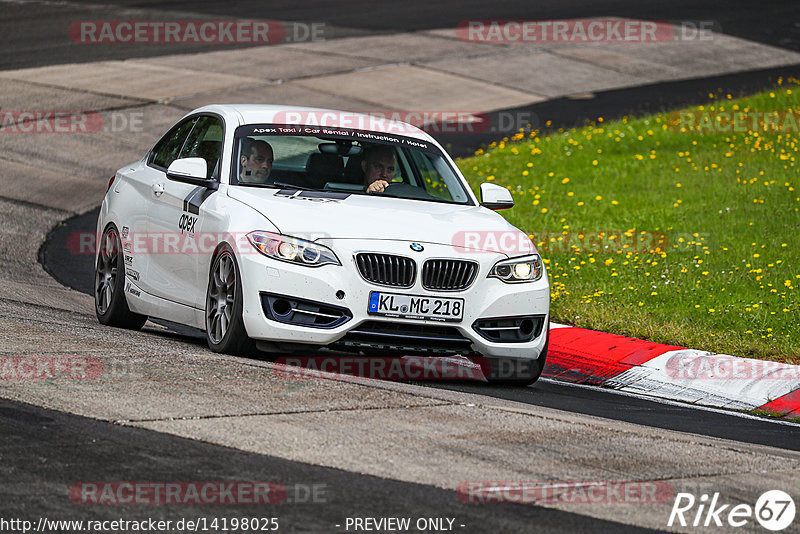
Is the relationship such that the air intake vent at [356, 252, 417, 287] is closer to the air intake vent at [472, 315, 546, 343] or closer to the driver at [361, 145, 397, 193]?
the air intake vent at [472, 315, 546, 343]

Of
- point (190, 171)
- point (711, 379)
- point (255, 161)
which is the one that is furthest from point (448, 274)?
A: point (711, 379)

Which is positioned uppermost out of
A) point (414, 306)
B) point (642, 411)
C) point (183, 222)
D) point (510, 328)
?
point (183, 222)

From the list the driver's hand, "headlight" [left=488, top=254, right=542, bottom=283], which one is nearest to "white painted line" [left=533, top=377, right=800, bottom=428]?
"headlight" [left=488, top=254, right=542, bottom=283]

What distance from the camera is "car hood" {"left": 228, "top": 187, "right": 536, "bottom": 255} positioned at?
8430 mm

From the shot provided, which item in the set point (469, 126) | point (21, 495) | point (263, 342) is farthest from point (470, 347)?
point (469, 126)

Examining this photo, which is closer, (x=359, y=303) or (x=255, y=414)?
(x=255, y=414)

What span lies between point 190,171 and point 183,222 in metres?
0.48

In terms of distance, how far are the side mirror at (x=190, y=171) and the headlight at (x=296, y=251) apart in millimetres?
996

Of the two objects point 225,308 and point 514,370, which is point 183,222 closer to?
point 225,308

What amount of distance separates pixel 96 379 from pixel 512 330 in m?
2.74

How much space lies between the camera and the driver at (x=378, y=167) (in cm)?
961

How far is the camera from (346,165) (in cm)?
962

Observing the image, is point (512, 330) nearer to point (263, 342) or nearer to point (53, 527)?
point (263, 342)

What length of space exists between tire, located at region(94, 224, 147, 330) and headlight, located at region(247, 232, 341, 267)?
2266 mm
